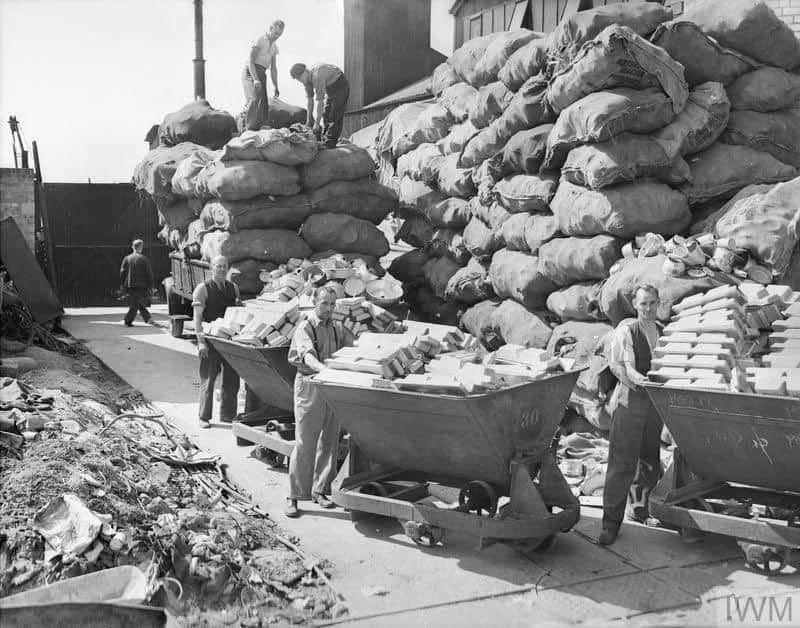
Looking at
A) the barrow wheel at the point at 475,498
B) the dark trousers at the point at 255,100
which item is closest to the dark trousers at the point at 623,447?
the barrow wheel at the point at 475,498

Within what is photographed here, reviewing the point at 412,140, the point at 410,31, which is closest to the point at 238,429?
the point at 412,140

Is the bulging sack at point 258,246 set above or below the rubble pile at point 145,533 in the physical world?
above

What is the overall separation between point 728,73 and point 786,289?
263 cm

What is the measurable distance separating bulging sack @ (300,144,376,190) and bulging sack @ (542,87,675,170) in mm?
4481

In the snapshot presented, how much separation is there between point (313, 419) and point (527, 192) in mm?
3695

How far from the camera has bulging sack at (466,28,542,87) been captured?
33.9 feet

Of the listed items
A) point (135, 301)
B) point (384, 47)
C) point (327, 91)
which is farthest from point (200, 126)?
point (384, 47)

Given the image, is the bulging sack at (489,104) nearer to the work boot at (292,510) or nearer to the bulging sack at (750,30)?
the bulging sack at (750,30)

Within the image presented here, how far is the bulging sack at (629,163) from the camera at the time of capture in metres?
7.68

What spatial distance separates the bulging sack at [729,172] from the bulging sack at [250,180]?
540cm

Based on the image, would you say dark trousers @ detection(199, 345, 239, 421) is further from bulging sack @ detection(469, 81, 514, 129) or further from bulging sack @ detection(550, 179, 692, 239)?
bulging sack @ detection(469, 81, 514, 129)

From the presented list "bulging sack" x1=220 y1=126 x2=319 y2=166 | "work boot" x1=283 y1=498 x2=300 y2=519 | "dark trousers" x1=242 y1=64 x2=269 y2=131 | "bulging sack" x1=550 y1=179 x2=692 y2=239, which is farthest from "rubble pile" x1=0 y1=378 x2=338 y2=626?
"dark trousers" x1=242 y1=64 x2=269 y2=131

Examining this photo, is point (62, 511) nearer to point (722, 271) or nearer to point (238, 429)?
point (238, 429)

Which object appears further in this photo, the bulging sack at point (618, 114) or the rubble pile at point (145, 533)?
the bulging sack at point (618, 114)
